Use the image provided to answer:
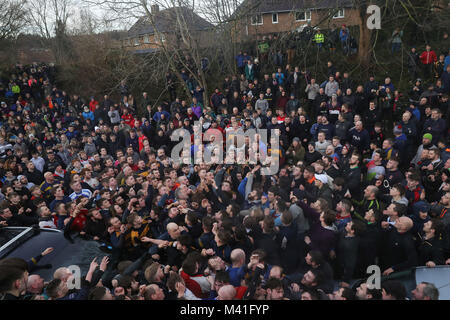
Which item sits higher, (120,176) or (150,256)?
(120,176)

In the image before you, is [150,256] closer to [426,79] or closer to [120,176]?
[120,176]

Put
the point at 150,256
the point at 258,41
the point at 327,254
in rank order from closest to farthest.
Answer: the point at 327,254 < the point at 150,256 < the point at 258,41

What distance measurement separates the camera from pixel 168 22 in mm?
11375

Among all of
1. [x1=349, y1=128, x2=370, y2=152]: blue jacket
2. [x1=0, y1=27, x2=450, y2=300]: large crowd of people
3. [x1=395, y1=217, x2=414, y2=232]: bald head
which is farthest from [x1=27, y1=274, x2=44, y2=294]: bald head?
[x1=349, y1=128, x2=370, y2=152]: blue jacket

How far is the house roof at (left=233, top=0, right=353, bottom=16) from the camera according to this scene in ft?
26.2

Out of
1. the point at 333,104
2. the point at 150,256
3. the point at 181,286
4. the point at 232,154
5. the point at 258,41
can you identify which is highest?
the point at 258,41

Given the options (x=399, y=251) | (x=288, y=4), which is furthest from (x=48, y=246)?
(x=288, y=4)

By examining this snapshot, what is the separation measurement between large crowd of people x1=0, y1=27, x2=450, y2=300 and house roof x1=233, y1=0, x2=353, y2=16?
7.01 ft

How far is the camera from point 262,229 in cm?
399

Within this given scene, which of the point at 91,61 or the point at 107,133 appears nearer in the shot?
the point at 107,133

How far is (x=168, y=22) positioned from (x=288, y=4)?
189 inches

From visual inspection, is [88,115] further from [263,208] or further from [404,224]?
[404,224]

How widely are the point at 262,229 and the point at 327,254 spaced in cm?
87

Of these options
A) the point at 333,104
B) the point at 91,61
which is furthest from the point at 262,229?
the point at 91,61
